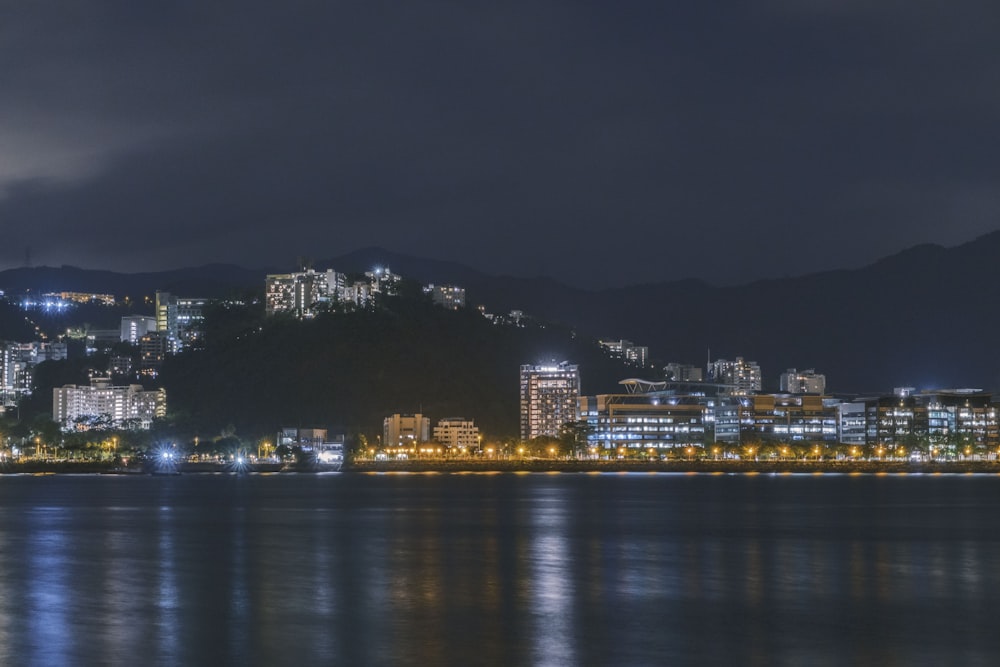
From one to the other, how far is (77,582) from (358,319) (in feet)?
362

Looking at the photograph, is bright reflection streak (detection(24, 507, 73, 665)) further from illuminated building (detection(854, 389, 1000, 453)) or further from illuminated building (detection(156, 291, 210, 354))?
illuminated building (detection(156, 291, 210, 354))

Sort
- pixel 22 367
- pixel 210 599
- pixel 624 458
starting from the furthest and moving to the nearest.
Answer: pixel 22 367 < pixel 624 458 < pixel 210 599

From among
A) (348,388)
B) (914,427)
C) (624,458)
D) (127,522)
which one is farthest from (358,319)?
(127,522)

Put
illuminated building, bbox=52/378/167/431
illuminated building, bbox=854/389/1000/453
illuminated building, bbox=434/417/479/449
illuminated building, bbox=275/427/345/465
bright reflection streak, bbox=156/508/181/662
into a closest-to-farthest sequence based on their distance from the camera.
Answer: bright reflection streak, bbox=156/508/181/662, illuminated building, bbox=275/427/345/465, illuminated building, bbox=854/389/1000/453, illuminated building, bbox=434/417/479/449, illuminated building, bbox=52/378/167/431

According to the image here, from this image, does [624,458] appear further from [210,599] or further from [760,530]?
[210,599]

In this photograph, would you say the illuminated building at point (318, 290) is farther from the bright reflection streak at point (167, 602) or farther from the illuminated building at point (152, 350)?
the bright reflection streak at point (167, 602)

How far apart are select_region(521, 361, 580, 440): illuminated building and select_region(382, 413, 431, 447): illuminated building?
52.7 ft

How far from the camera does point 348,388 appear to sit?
131250 millimetres

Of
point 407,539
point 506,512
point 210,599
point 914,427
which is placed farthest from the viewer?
point 914,427

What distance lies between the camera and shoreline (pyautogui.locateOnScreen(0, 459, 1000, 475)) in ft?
367

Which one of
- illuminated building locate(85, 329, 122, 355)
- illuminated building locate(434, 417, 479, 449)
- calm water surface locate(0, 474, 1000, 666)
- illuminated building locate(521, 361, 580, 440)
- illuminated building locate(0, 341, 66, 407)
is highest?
illuminated building locate(85, 329, 122, 355)

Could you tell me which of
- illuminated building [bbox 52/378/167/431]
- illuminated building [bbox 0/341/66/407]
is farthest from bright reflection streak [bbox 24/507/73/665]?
illuminated building [bbox 0/341/66/407]

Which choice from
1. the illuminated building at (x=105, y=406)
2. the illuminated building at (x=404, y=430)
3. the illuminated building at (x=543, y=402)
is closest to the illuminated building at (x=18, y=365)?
the illuminated building at (x=105, y=406)

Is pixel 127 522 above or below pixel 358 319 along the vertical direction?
below
